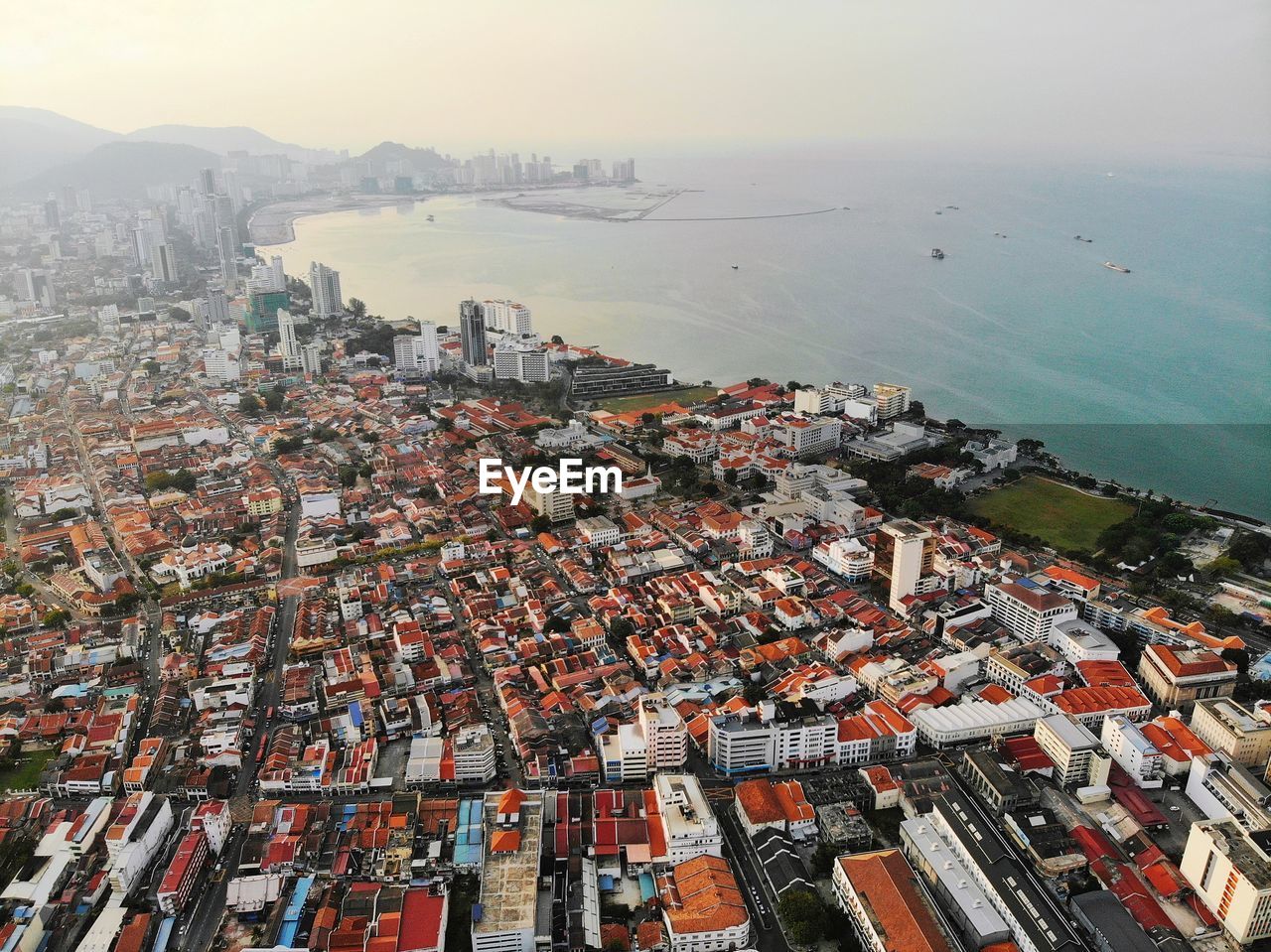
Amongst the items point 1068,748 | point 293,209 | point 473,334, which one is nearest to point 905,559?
point 1068,748

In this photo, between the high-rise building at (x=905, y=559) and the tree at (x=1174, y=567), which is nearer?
the high-rise building at (x=905, y=559)

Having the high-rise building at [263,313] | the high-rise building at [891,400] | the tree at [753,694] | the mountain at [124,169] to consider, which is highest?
the mountain at [124,169]

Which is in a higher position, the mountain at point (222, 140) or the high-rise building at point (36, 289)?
the mountain at point (222, 140)

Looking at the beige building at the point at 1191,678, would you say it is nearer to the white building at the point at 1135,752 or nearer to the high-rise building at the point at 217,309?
the white building at the point at 1135,752

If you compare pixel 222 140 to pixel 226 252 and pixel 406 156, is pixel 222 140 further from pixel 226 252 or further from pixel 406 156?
pixel 226 252

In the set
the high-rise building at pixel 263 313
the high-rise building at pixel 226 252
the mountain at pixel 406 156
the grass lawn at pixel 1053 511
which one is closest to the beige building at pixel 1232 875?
the grass lawn at pixel 1053 511

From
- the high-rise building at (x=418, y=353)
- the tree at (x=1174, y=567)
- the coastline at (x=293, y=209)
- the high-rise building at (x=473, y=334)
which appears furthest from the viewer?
the coastline at (x=293, y=209)

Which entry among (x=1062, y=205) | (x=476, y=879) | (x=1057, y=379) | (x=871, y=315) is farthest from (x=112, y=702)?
(x=1062, y=205)
